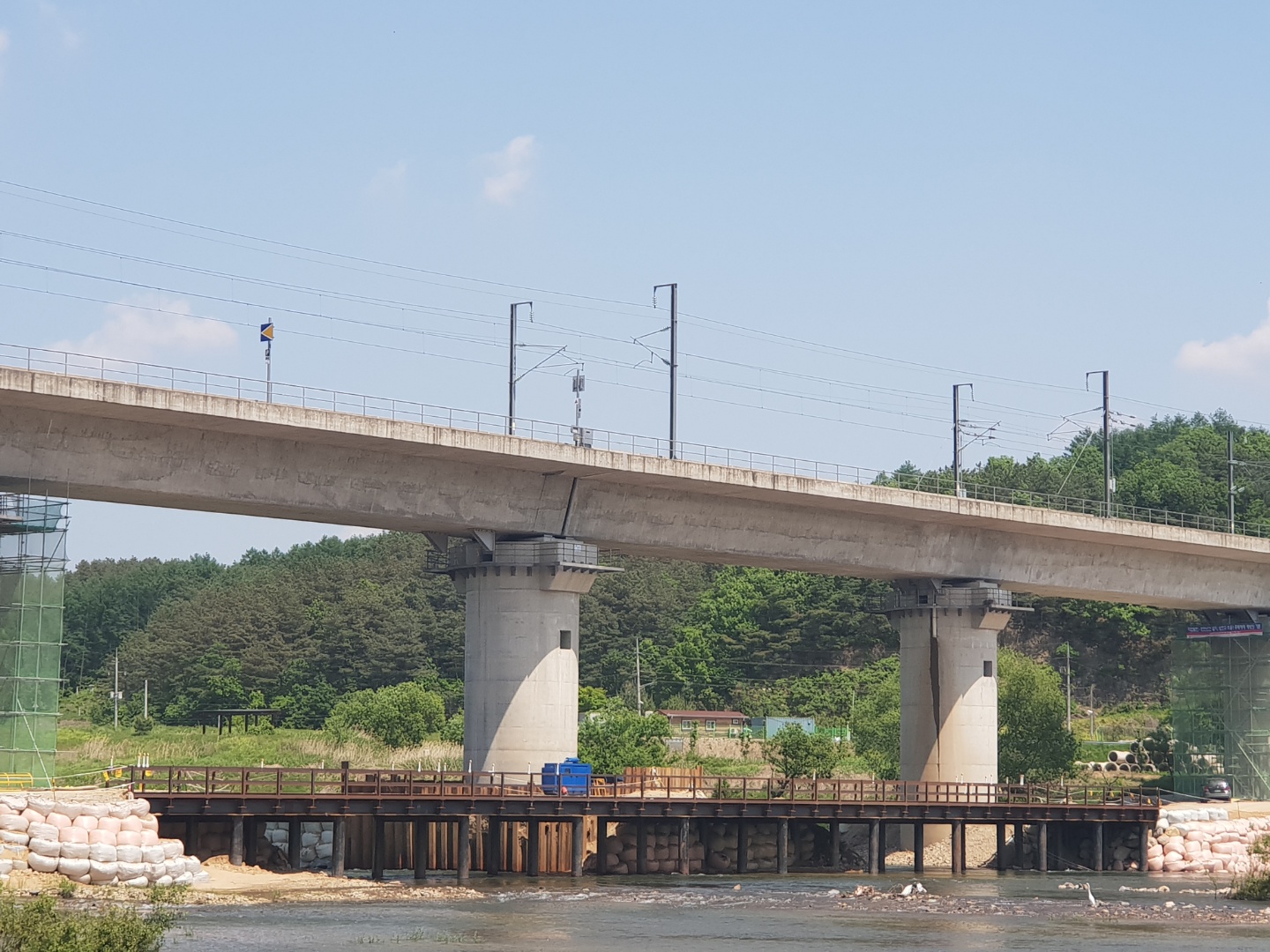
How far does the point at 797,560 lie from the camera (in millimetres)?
71062

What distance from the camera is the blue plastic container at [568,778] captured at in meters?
59.8

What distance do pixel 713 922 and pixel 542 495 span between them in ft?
66.6

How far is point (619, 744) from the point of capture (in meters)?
84.4

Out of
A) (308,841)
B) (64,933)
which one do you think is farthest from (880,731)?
(64,933)

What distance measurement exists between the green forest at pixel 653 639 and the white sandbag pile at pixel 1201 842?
67739mm

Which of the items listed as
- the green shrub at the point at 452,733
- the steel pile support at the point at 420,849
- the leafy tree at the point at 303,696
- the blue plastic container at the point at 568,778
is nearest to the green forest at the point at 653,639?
the leafy tree at the point at 303,696

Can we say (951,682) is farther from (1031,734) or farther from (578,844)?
(578,844)

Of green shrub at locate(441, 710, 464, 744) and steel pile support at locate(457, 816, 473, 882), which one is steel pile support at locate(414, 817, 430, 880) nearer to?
steel pile support at locate(457, 816, 473, 882)

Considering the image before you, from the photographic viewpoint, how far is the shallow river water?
4056cm

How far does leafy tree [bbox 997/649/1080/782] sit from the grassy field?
2683 centimetres

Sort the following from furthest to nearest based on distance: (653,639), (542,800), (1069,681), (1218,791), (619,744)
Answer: (653,639) → (1069,681) → (1218,791) → (619,744) → (542,800)

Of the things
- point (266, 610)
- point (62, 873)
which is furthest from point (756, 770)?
point (266, 610)

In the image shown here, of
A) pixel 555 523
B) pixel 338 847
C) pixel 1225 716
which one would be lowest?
pixel 338 847

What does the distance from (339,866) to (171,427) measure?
13980 millimetres
